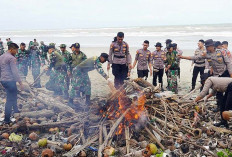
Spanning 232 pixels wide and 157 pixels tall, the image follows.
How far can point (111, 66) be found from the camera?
9.04 m

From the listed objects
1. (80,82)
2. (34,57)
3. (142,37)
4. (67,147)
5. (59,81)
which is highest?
(142,37)

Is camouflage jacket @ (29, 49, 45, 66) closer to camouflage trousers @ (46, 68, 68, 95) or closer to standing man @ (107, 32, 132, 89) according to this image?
camouflage trousers @ (46, 68, 68, 95)

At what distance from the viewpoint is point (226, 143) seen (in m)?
5.44

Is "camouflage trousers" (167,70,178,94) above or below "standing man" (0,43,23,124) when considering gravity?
below

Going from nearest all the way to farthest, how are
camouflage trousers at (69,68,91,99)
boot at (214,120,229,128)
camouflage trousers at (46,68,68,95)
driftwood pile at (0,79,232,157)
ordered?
driftwood pile at (0,79,232,157)
boot at (214,120,229,128)
camouflage trousers at (69,68,91,99)
camouflage trousers at (46,68,68,95)

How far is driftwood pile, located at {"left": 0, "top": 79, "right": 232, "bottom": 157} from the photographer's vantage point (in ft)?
17.0

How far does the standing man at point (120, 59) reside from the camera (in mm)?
8663

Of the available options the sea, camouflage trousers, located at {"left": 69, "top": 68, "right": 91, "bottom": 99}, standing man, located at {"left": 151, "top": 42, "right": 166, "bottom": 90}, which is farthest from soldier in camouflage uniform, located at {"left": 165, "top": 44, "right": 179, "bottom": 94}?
the sea

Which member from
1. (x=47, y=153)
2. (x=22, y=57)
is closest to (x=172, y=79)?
(x=47, y=153)

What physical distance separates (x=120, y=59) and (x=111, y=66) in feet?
1.83

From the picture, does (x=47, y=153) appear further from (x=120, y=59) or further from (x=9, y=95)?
(x=120, y=59)

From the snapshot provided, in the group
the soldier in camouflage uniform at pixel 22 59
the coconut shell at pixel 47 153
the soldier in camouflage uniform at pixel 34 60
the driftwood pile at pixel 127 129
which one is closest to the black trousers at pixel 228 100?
the driftwood pile at pixel 127 129

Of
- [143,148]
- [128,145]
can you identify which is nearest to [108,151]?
[128,145]

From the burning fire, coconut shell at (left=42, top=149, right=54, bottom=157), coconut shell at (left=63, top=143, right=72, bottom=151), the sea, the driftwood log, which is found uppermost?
the sea
